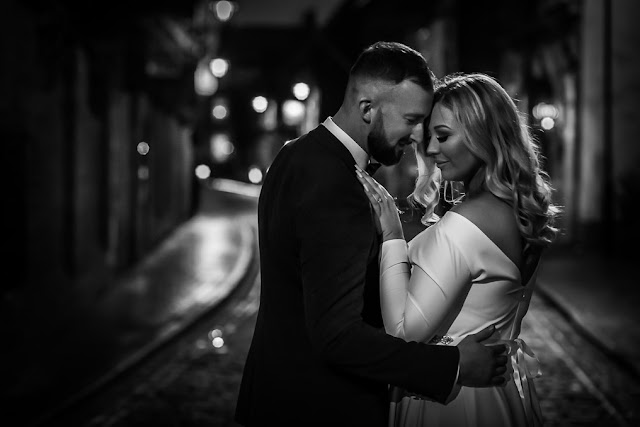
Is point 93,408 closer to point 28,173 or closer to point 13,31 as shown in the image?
point 28,173

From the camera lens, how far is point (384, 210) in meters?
2.96

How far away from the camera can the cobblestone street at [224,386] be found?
689 cm

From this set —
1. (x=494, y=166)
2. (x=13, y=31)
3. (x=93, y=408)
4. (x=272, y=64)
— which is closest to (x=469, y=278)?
(x=494, y=166)

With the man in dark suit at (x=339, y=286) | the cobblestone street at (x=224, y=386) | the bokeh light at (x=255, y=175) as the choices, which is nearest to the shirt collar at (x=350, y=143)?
the man in dark suit at (x=339, y=286)

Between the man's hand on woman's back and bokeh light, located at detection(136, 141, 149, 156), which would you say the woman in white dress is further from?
bokeh light, located at detection(136, 141, 149, 156)

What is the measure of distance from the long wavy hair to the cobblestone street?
13.3 ft

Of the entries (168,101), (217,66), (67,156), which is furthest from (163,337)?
(217,66)

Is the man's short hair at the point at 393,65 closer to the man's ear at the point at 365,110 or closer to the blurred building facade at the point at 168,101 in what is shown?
the man's ear at the point at 365,110

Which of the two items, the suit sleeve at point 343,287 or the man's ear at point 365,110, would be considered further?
the man's ear at point 365,110

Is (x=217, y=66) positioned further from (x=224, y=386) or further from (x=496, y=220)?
(x=496, y=220)

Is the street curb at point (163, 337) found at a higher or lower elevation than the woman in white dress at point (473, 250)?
lower

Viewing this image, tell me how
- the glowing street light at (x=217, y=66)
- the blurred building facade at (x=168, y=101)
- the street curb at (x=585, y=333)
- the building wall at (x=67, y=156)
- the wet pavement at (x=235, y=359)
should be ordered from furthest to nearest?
the glowing street light at (x=217, y=66) → the blurred building facade at (x=168, y=101) → the building wall at (x=67, y=156) → the street curb at (x=585, y=333) → the wet pavement at (x=235, y=359)

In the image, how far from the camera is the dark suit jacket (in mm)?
2482

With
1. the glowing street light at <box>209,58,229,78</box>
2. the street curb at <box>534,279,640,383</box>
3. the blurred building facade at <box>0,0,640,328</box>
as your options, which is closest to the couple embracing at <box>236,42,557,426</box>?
the blurred building facade at <box>0,0,640,328</box>
